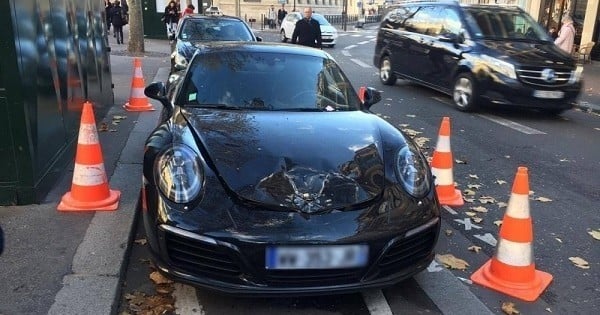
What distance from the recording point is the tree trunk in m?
17.5

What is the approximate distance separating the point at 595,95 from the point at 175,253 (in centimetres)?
1187

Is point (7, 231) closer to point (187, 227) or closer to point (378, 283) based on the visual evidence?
point (187, 227)

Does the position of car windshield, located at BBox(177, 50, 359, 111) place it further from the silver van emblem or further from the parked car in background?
the parked car in background

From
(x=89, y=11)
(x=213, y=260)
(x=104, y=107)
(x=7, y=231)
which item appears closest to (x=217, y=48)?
(x=7, y=231)

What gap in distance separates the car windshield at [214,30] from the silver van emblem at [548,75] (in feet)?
19.3

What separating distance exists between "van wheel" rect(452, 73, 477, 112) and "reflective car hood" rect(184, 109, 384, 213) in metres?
6.41

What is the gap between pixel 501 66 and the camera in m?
9.43

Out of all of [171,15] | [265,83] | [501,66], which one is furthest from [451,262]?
[171,15]

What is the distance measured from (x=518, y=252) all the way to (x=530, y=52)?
699 centimetres

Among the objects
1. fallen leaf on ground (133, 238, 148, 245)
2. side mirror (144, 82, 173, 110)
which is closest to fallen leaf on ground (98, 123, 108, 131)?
side mirror (144, 82, 173, 110)

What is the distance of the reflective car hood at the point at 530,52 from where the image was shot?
30.7 feet

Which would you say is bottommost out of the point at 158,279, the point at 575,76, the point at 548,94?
the point at 158,279

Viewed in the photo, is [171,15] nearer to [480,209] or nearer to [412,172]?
[480,209]

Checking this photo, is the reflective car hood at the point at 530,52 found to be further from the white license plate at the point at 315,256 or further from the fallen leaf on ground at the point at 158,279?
the fallen leaf on ground at the point at 158,279
